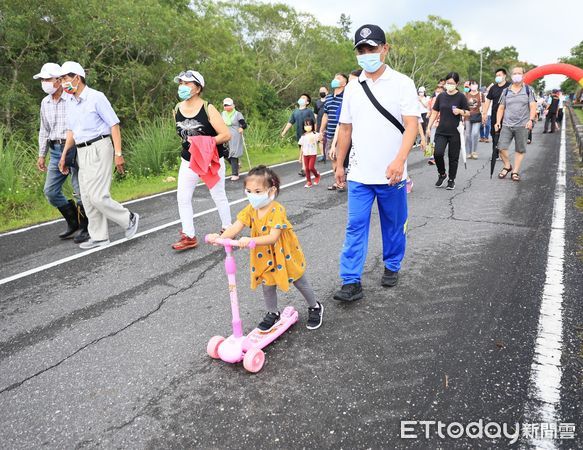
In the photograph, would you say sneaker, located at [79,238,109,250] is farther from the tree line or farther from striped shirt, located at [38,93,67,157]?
the tree line

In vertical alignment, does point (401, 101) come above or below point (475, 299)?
above

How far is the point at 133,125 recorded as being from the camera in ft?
49.5

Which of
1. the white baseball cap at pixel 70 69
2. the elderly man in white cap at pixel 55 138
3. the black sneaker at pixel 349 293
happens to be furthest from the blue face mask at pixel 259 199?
the elderly man in white cap at pixel 55 138

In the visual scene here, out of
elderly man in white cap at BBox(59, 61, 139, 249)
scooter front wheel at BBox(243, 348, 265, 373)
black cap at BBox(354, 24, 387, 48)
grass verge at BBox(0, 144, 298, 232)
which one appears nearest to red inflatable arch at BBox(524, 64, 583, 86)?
grass verge at BBox(0, 144, 298, 232)

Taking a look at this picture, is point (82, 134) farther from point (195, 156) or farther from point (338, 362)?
point (338, 362)

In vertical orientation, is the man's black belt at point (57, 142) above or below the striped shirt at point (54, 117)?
below

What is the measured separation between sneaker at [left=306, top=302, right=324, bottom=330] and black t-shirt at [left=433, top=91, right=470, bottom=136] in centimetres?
577

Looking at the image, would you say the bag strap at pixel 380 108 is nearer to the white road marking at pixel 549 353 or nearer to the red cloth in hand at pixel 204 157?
the white road marking at pixel 549 353

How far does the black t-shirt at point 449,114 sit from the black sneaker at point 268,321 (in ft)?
19.6

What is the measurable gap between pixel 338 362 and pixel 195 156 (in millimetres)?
2973

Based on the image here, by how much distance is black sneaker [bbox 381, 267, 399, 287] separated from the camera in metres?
3.97

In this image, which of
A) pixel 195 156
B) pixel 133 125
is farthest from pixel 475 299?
pixel 133 125

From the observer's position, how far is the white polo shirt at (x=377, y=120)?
3.48 m

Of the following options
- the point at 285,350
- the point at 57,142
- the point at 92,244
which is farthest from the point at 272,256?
the point at 57,142
